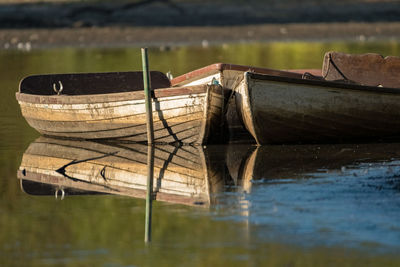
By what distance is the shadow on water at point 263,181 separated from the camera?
849cm

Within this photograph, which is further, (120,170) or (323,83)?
(323,83)

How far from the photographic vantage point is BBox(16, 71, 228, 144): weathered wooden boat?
13367 millimetres

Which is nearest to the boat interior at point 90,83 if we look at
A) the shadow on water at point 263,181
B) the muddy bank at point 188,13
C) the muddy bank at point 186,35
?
the shadow on water at point 263,181

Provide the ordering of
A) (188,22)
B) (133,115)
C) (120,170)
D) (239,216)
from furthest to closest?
1. (188,22)
2. (133,115)
3. (120,170)
4. (239,216)

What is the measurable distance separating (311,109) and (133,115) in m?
2.61

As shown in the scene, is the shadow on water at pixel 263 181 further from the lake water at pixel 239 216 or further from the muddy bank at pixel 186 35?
the muddy bank at pixel 186 35

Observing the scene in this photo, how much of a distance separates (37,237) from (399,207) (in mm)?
3329

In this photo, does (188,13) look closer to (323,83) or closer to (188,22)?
(188,22)

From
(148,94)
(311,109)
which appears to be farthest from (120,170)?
(311,109)

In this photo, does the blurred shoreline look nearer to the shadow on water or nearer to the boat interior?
the boat interior

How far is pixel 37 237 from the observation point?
8.62 m

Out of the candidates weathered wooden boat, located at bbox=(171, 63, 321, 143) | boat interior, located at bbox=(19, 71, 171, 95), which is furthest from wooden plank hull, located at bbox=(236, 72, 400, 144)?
boat interior, located at bbox=(19, 71, 171, 95)

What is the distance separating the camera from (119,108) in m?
14.1

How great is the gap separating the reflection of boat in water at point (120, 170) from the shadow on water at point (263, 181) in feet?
0.04
